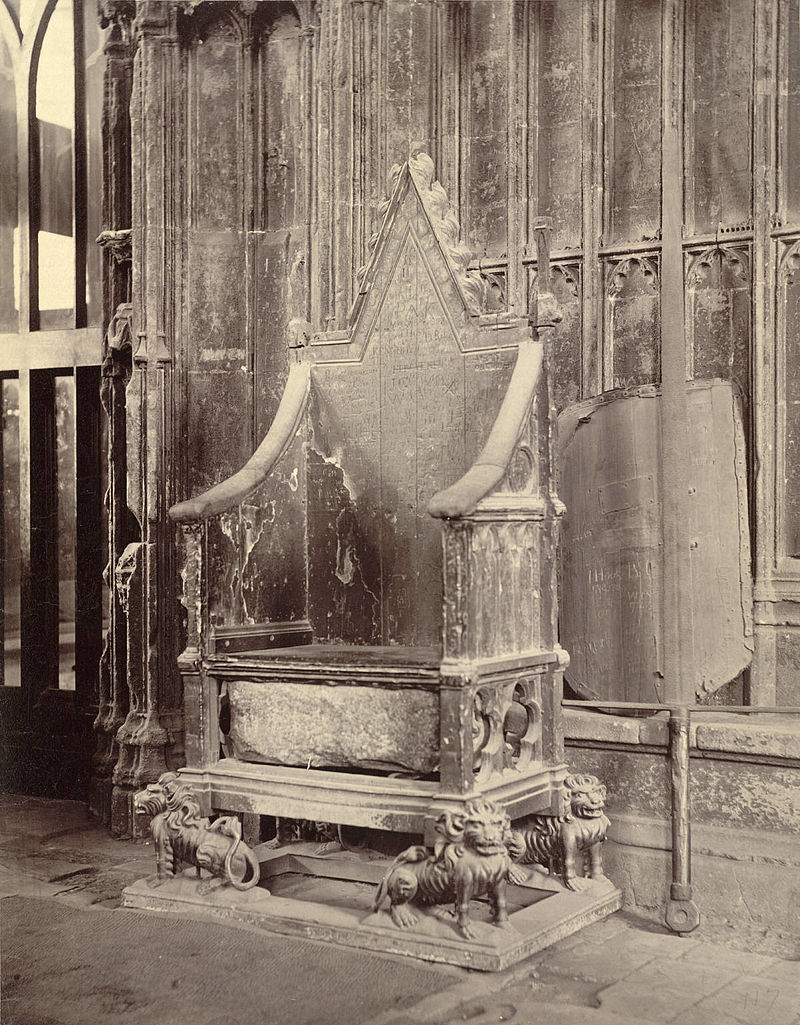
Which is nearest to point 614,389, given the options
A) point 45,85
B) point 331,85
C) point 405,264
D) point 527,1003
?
point 405,264

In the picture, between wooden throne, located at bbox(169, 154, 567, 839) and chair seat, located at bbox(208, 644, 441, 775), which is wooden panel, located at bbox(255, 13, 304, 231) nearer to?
wooden throne, located at bbox(169, 154, 567, 839)

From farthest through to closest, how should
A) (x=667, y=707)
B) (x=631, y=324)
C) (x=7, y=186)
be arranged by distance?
(x=7, y=186) → (x=631, y=324) → (x=667, y=707)

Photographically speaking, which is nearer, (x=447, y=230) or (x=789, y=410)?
(x=447, y=230)

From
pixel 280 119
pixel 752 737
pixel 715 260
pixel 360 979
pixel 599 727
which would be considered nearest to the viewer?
pixel 360 979

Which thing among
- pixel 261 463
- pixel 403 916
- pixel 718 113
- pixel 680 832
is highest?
pixel 718 113

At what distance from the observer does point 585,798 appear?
362 centimetres

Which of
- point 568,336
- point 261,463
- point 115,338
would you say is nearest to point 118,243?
point 115,338

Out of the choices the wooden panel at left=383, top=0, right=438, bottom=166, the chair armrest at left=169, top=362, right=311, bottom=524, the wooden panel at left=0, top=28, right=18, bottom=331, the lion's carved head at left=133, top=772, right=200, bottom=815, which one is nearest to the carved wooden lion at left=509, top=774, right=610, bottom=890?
the lion's carved head at left=133, top=772, right=200, bottom=815

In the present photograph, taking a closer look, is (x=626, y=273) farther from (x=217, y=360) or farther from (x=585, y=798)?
(x=585, y=798)

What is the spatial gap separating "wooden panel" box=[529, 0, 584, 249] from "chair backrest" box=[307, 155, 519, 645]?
0.85 metres

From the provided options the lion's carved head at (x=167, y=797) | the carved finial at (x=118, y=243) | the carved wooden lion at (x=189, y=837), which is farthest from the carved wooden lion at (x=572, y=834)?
the carved finial at (x=118, y=243)

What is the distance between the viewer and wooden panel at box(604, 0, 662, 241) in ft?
14.6

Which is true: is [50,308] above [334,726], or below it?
above

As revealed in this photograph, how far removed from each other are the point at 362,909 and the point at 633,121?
9.77 ft
